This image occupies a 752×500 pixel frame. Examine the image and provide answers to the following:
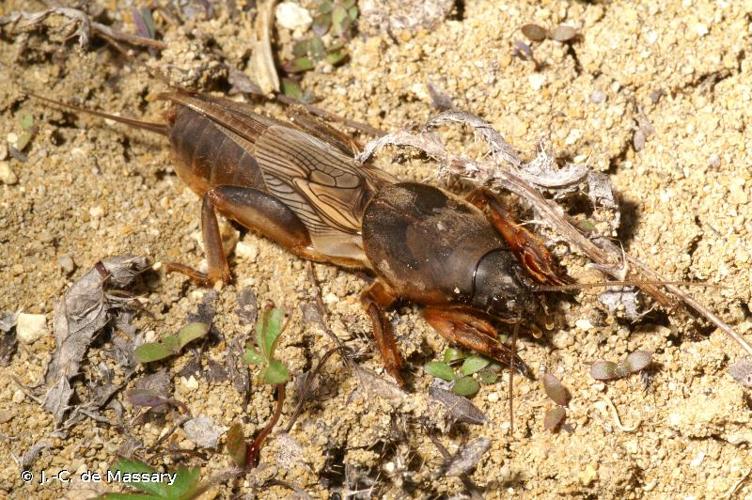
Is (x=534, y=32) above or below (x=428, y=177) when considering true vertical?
above

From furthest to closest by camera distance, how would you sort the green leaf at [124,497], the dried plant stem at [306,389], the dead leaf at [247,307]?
the dead leaf at [247,307] → the dried plant stem at [306,389] → the green leaf at [124,497]

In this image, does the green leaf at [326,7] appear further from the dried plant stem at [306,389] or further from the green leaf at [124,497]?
the green leaf at [124,497]

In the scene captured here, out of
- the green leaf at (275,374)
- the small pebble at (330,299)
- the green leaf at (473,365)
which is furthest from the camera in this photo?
the small pebble at (330,299)

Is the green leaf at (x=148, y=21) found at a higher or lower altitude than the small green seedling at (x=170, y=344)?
higher

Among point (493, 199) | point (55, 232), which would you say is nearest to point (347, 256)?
point (493, 199)

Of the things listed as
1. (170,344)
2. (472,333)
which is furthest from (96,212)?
(472,333)

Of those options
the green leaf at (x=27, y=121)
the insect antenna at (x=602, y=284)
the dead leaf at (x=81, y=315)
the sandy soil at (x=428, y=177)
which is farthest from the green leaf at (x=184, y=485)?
the green leaf at (x=27, y=121)

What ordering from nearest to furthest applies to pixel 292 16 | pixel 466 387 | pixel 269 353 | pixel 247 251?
pixel 269 353 < pixel 466 387 < pixel 247 251 < pixel 292 16

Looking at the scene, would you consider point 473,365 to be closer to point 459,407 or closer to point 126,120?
point 459,407
